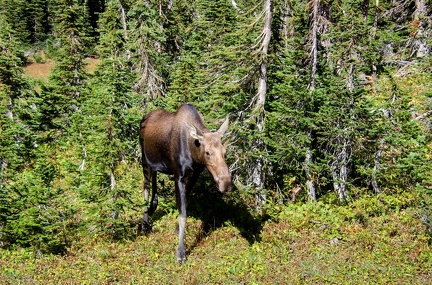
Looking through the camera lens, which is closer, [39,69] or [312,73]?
[312,73]

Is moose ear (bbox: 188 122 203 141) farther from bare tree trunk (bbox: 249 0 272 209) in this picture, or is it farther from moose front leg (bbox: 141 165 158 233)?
bare tree trunk (bbox: 249 0 272 209)

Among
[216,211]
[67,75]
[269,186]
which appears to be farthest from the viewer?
[67,75]

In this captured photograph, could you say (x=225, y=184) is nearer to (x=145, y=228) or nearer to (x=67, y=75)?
(x=145, y=228)

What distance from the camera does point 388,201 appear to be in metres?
11.3

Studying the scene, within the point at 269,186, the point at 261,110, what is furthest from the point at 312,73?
the point at 269,186

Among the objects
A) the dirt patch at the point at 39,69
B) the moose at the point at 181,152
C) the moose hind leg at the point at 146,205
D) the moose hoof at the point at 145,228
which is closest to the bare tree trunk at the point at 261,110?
the moose at the point at 181,152

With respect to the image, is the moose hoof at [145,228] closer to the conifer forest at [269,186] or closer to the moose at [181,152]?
A: the moose at [181,152]

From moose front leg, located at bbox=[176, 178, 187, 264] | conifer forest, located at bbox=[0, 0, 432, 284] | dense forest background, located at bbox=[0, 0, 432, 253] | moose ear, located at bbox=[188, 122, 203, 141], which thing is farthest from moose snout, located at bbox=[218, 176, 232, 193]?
dense forest background, located at bbox=[0, 0, 432, 253]

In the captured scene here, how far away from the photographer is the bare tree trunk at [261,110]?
11516 millimetres

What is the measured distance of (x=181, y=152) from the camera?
966 cm

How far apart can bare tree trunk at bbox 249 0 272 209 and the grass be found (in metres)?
1.04

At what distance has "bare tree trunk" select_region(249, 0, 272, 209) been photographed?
11516 mm

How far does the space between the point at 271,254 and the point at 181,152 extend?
3.59 metres

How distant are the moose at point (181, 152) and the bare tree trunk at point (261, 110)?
2472mm
